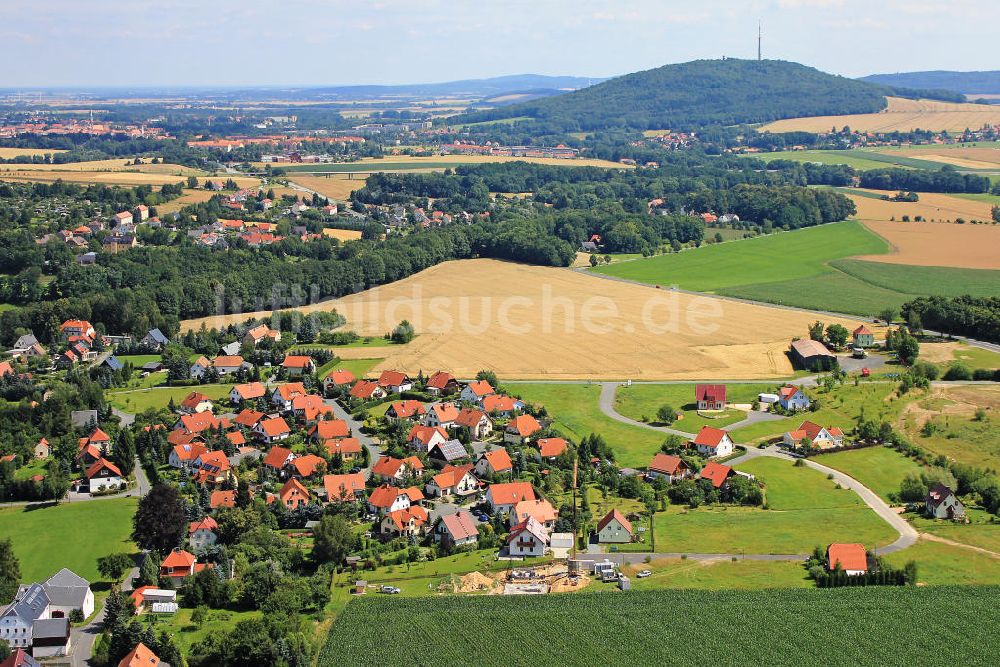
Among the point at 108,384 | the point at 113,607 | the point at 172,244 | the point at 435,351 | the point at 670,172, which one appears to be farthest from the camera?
the point at 670,172

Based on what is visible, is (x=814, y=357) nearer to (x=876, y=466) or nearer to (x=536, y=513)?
(x=876, y=466)

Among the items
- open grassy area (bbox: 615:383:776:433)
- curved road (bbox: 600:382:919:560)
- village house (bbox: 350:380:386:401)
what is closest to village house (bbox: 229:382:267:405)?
village house (bbox: 350:380:386:401)

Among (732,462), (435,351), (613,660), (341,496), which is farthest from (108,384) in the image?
(613,660)

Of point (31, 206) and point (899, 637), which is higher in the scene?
point (31, 206)

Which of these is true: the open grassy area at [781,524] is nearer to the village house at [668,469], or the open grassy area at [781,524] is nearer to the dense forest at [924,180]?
the village house at [668,469]

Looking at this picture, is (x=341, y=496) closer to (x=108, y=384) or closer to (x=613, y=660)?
(x=613, y=660)

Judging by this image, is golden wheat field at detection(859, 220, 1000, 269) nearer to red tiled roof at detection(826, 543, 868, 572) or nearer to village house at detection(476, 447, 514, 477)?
village house at detection(476, 447, 514, 477)

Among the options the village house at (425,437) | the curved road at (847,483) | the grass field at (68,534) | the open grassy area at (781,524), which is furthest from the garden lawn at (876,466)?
the grass field at (68,534)
